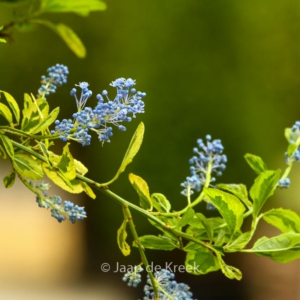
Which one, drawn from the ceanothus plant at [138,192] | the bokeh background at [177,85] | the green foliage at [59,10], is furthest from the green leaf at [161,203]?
the bokeh background at [177,85]

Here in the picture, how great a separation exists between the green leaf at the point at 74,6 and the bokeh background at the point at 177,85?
1270 mm

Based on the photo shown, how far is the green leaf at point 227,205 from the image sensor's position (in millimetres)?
291

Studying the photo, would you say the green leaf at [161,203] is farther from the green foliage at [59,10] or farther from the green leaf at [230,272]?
the green foliage at [59,10]

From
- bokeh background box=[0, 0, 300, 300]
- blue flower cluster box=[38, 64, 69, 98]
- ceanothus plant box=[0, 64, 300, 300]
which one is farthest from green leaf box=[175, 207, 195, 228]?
bokeh background box=[0, 0, 300, 300]

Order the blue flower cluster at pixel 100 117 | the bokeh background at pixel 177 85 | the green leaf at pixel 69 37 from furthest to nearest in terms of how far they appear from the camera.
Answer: the bokeh background at pixel 177 85
the blue flower cluster at pixel 100 117
the green leaf at pixel 69 37

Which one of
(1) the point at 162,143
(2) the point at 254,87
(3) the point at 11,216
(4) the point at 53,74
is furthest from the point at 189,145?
(4) the point at 53,74

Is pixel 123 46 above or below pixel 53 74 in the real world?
above

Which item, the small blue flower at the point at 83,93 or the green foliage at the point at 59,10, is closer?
the green foliage at the point at 59,10

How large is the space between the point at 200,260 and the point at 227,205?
0.11 ft

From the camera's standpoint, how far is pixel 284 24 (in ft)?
5.62

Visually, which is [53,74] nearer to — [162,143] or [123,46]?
[162,143]

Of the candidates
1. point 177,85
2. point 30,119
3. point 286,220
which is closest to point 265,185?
point 286,220

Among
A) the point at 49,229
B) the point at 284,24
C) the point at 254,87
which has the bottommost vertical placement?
the point at 49,229

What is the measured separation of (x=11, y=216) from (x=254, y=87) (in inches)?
36.4
